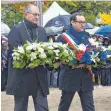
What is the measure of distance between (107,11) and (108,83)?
20.8 metres

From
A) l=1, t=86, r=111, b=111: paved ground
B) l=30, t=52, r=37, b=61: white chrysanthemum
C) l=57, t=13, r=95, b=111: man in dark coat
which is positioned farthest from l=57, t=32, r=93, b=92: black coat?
l=1, t=86, r=111, b=111: paved ground

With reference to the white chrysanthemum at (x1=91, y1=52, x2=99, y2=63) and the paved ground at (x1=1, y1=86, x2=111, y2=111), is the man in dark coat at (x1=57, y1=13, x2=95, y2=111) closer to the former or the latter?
the white chrysanthemum at (x1=91, y1=52, x2=99, y2=63)

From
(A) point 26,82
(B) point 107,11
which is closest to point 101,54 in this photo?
(A) point 26,82

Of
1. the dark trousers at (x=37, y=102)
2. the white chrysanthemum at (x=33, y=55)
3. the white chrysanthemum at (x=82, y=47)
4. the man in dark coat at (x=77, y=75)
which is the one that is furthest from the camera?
the man in dark coat at (x=77, y=75)

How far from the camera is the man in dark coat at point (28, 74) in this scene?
630 centimetres

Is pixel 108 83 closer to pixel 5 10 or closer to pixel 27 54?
pixel 27 54

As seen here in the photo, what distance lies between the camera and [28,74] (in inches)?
248

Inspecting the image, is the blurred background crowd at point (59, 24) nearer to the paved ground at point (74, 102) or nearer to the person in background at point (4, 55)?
the person in background at point (4, 55)

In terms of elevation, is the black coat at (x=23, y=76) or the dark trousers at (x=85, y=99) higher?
the black coat at (x=23, y=76)

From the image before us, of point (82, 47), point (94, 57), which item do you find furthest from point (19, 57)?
point (94, 57)

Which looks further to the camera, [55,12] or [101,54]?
[55,12]

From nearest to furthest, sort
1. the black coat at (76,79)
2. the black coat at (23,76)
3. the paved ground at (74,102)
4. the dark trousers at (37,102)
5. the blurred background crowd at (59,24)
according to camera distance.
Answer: the black coat at (23,76)
the dark trousers at (37,102)
the black coat at (76,79)
the paved ground at (74,102)
the blurred background crowd at (59,24)

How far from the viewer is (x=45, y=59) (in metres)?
6.19

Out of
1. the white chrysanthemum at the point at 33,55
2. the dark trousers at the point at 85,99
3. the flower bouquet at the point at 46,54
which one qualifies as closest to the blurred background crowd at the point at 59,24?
the dark trousers at the point at 85,99
